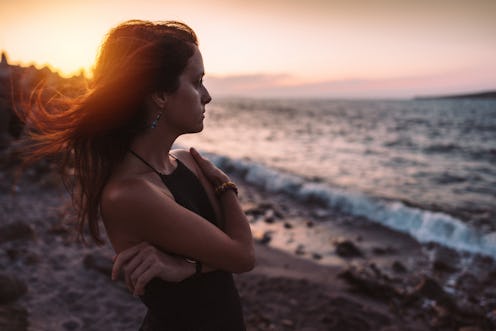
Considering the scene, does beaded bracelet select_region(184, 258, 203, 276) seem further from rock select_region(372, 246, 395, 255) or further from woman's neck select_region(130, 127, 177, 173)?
rock select_region(372, 246, 395, 255)

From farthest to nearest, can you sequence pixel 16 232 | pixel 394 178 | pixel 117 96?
1. pixel 394 178
2. pixel 16 232
3. pixel 117 96

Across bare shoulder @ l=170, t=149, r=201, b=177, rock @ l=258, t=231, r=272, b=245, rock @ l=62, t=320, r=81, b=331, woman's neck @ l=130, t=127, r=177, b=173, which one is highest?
woman's neck @ l=130, t=127, r=177, b=173

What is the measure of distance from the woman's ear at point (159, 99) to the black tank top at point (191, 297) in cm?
27

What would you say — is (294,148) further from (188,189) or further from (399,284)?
(188,189)

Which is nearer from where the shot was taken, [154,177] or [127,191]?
[127,191]

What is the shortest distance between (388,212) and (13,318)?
905 centimetres

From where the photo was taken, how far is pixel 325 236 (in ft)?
27.5

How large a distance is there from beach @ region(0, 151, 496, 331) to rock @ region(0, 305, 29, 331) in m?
0.01

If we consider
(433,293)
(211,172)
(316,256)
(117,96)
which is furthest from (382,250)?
(117,96)

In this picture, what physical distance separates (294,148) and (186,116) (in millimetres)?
21329

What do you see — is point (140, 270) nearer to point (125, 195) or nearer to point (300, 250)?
point (125, 195)

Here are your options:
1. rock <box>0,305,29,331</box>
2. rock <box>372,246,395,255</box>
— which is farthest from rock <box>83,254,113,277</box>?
Result: rock <box>372,246,395,255</box>

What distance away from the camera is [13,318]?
12.5 feet

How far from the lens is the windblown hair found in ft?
5.38
